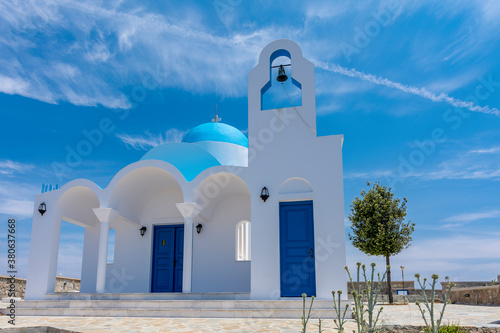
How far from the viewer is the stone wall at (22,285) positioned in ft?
52.6

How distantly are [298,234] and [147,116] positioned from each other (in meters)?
6.46

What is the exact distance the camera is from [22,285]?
666 inches

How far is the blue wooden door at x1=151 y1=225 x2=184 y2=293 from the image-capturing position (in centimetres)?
1243

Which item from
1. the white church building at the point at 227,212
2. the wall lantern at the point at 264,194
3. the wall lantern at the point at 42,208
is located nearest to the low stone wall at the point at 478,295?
the white church building at the point at 227,212

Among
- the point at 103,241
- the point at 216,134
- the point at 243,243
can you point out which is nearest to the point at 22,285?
the point at 103,241

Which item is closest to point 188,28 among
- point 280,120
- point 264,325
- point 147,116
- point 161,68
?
point 161,68

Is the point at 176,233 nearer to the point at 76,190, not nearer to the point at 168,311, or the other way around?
the point at 76,190

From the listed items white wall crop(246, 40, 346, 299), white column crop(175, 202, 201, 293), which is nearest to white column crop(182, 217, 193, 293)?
white column crop(175, 202, 201, 293)

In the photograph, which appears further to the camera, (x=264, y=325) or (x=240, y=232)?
(x=240, y=232)

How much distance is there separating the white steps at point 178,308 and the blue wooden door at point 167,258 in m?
2.97

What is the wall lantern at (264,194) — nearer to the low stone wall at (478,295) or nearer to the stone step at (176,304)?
the stone step at (176,304)

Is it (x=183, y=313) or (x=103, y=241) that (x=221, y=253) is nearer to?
(x=103, y=241)

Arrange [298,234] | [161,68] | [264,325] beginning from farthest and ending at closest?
[161,68] → [298,234] → [264,325]

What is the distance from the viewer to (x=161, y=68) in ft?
38.3
